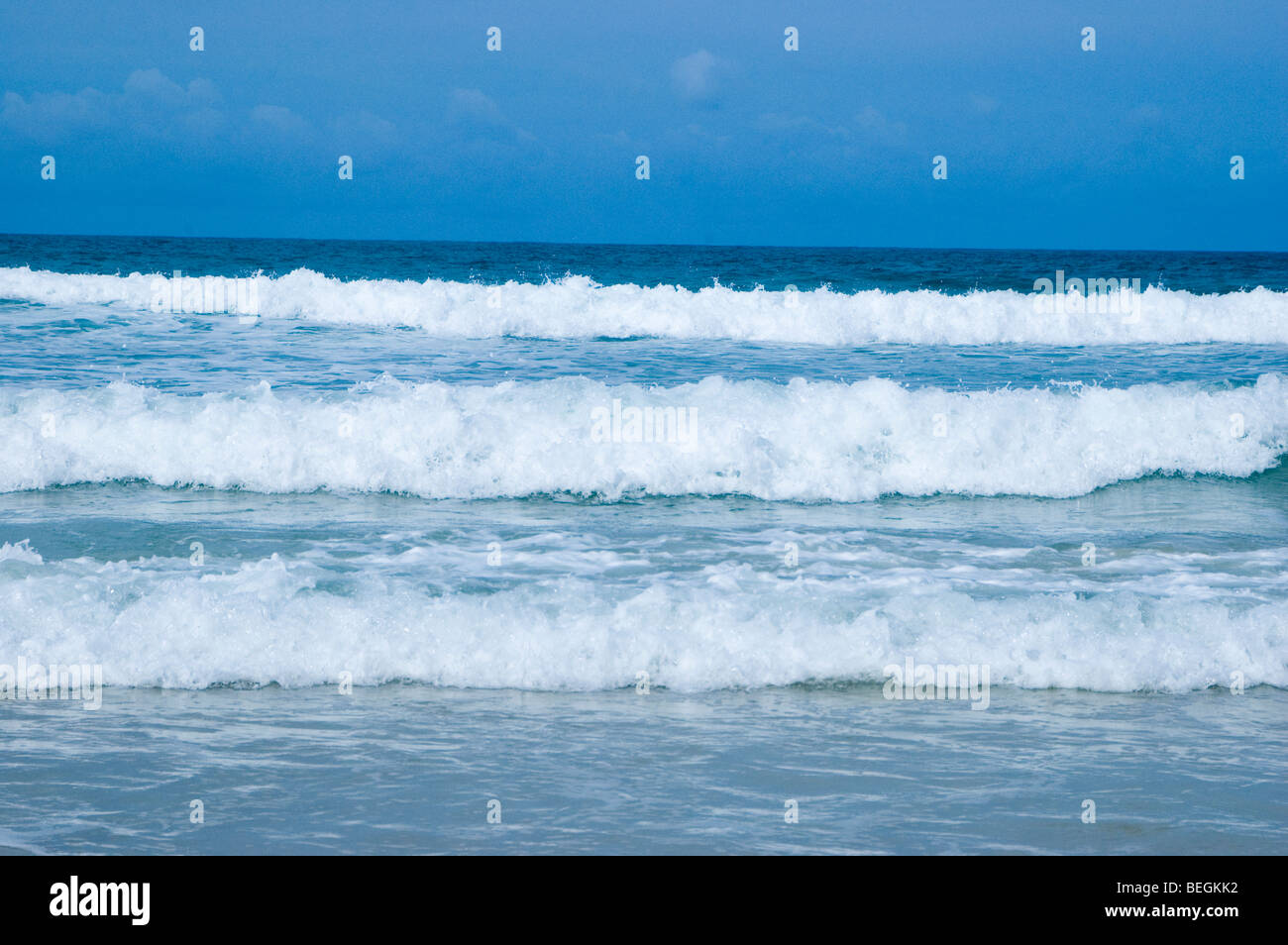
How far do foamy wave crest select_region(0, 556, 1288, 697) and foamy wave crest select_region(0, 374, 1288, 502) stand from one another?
342cm

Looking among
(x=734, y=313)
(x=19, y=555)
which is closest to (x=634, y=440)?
(x=19, y=555)

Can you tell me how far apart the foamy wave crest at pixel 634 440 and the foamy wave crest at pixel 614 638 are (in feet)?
11.2

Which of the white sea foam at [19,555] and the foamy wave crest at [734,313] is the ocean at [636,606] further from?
the foamy wave crest at [734,313]

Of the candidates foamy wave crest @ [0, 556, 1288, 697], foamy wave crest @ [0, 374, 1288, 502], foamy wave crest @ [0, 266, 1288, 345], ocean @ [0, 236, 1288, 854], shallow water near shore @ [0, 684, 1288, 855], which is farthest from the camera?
foamy wave crest @ [0, 266, 1288, 345]

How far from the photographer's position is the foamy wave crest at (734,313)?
17.7 metres

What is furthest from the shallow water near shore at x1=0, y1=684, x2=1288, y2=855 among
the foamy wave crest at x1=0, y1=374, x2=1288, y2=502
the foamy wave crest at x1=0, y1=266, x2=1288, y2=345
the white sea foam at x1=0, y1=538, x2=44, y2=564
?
the foamy wave crest at x1=0, y1=266, x2=1288, y2=345

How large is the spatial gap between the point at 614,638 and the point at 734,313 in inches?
521

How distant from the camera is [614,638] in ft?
17.3

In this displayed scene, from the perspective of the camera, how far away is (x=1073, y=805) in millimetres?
3781

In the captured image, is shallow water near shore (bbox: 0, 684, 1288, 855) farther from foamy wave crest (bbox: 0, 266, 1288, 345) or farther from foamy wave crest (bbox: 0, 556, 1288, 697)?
foamy wave crest (bbox: 0, 266, 1288, 345)

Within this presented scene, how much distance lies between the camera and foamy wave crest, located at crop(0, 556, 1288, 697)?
5.12 meters
